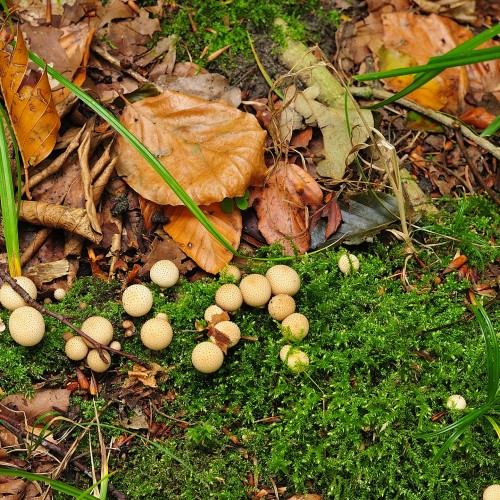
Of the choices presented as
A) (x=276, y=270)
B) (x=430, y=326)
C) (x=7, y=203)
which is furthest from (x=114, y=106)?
(x=430, y=326)

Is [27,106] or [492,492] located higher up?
[27,106]

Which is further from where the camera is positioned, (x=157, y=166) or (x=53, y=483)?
(x=157, y=166)

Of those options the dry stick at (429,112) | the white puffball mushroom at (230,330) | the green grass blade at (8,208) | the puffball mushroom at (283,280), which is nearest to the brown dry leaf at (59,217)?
the green grass blade at (8,208)

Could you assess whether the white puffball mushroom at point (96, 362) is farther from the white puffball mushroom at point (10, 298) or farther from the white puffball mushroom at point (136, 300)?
the white puffball mushroom at point (10, 298)

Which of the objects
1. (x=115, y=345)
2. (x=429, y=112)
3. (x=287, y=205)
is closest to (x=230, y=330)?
(x=115, y=345)

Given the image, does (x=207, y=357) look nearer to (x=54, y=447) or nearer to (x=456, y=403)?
(x=54, y=447)

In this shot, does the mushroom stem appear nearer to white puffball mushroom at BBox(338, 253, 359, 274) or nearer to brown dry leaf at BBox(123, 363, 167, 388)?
brown dry leaf at BBox(123, 363, 167, 388)
